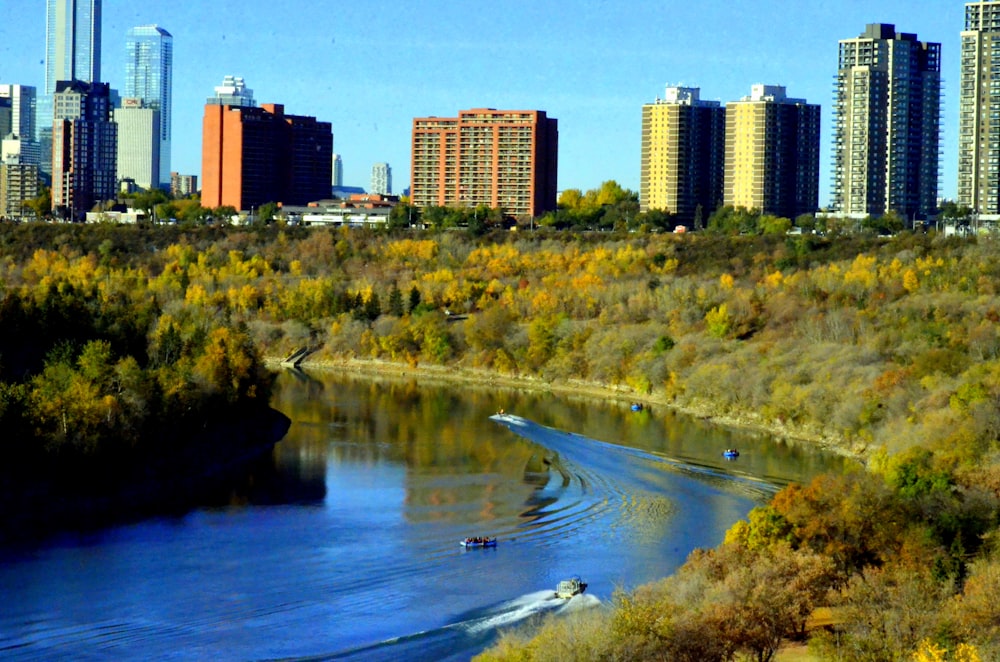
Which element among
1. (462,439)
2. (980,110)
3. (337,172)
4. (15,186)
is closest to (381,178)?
(337,172)

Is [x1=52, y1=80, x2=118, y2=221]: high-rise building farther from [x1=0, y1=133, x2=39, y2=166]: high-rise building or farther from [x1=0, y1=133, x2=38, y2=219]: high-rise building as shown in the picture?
[x1=0, y1=133, x2=39, y2=166]: high-rise building

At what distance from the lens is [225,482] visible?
73.6 feet

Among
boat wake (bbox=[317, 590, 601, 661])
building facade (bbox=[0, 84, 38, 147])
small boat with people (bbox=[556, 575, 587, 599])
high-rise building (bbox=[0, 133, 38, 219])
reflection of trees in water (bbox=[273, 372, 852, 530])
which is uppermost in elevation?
building facade (bbox=[0, 84, 38, 147])

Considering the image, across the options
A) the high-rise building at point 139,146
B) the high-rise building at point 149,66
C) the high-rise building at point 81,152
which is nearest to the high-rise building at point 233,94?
the high-rise building at point 81,152

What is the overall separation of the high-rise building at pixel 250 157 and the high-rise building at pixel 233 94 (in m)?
6.03

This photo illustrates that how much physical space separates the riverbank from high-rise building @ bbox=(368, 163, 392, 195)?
8084 cm

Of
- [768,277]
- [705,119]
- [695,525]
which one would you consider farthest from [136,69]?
[695,525]

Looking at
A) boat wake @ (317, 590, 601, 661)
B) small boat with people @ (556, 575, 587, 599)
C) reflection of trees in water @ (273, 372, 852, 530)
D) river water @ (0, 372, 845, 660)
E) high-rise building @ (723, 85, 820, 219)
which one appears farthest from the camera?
high-rise building @ (723, 85, 820, 219)

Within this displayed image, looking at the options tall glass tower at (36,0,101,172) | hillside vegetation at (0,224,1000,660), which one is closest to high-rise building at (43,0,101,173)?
tall glass tower at (36,0,101,172)

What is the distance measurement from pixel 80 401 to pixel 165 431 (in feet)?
6.24

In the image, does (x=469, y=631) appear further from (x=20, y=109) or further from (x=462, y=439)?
(x=20, y=109)

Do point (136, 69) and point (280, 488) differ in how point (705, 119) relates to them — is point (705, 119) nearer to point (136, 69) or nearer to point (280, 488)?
point (280, 488)

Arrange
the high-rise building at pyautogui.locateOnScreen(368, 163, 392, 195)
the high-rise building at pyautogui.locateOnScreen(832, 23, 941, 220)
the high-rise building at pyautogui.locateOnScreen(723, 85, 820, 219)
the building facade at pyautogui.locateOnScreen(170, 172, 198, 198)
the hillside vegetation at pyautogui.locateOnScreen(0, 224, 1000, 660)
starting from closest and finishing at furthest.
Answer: the hillside vegetation at pyautogui.locateOnScreen(0, 224, 1000, 660)
the high-rise building at pyautogui.locateOnScreen(832, 23, 941, 220)
the high-rise building at pyautogui.locateOnScreen(723, 85, 820, 219)
the building facade at pyautogui.locateOnScreen(170, 172, 198, 198)
the high-rise building at pyautogui.locateOnScreen(368, 163, 392, 195)

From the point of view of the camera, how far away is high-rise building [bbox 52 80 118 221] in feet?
215
